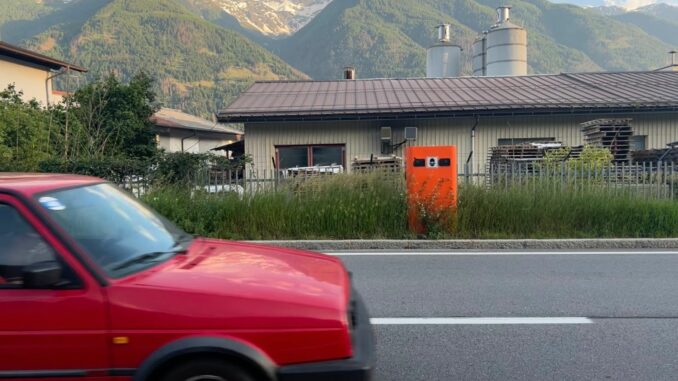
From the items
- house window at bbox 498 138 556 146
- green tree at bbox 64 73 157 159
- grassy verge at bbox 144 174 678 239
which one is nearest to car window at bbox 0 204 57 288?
grassy verge at bbox 144 174 678 239

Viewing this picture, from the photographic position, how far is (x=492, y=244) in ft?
32.1

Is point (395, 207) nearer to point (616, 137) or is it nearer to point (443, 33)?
point (616, 137)

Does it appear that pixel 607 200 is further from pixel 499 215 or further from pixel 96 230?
pixel 96 230

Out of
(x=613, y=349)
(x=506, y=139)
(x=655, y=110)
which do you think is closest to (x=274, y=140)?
(x=506, y=139)

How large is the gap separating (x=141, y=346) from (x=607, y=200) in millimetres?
10151

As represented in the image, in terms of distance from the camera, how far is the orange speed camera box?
10.3 meters

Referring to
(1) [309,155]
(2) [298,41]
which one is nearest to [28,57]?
(1) [309,155]

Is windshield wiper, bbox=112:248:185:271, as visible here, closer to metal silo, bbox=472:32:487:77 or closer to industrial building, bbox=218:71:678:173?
industrial building, bbox=218:71:678:173

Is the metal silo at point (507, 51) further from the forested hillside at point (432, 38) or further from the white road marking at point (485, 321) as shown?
the forested hillside at point (432, 38)

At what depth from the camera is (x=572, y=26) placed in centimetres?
14712

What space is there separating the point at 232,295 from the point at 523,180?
31.2ft

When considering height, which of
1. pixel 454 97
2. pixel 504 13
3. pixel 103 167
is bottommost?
pixel 103 167

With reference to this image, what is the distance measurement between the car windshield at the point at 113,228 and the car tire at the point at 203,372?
610 millimetres

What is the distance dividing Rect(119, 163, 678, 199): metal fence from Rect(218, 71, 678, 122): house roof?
631 cm
